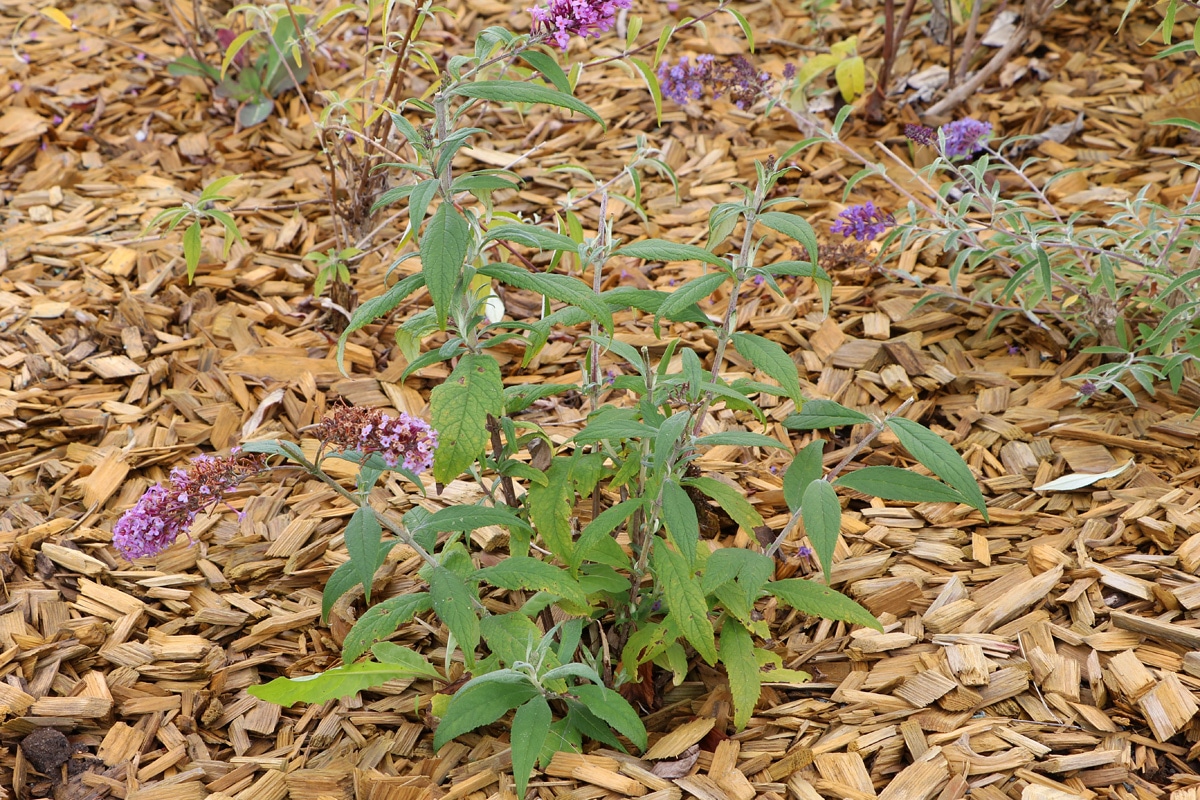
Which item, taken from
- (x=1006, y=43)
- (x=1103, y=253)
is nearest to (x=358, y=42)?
(x=1006, y=43)

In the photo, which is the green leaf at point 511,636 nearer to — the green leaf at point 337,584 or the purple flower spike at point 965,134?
the green leaf at point 337,584

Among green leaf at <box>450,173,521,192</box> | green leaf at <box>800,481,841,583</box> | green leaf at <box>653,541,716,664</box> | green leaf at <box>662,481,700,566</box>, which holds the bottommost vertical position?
green leaf at <box>653,541,716,664</box>

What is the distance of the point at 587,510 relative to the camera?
8.53 ft

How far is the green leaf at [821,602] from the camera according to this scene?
1945 millimetres

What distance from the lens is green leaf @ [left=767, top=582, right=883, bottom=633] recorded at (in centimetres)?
195

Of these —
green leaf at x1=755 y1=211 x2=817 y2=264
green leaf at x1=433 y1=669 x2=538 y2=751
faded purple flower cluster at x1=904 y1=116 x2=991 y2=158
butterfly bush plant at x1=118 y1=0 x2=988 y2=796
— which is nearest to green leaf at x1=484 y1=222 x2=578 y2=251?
butterfly bush plant at x1=118 y1=0 x2=988 y2=796

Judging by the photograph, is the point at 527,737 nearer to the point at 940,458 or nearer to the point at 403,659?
the point at 403,659

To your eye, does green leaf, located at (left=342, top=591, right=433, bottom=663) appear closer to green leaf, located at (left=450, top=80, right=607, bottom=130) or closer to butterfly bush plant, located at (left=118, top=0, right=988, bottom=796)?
butterfly bush plant, located at (left=118, top=0, right=988, bottom=796)

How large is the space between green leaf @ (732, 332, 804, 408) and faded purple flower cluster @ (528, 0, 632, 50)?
24.0 inches

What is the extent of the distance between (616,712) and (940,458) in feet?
2.50

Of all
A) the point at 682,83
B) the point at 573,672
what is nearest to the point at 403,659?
the point at 573,672

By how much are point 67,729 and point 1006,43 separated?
13.2 feet

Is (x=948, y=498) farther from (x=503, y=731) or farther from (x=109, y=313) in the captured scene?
(x=109, y=313)

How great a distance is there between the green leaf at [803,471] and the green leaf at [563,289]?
17.0 inches
